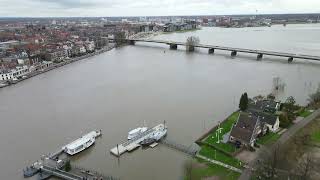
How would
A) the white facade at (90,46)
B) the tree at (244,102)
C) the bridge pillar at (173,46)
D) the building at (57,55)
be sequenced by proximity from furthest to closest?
the bridge pillar at (173,46) < the white facade at (90,46) < the building at (57,55) < the tree at (244,102)

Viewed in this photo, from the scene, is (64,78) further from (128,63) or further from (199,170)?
(199,170)

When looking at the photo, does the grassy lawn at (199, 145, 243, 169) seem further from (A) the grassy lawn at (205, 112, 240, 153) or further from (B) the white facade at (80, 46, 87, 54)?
(B) the white facade at (80, 46, 87, 54)

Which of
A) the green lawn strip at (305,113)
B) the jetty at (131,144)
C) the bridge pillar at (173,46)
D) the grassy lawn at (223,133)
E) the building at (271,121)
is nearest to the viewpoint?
the grassy lawn at (223,133)

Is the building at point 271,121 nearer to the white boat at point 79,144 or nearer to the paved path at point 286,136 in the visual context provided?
the paved path at point 286,136

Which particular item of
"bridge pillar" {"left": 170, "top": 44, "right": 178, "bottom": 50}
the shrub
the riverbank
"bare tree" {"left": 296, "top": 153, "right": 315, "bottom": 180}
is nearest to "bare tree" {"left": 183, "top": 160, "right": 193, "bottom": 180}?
"bare tree" {"left": 296, "top": 153, "right": 315, "bottom": 180}

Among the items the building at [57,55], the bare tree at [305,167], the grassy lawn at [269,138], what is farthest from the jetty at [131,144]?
the building at [57,55]

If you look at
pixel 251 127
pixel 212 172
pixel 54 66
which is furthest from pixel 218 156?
pixel 54 66
